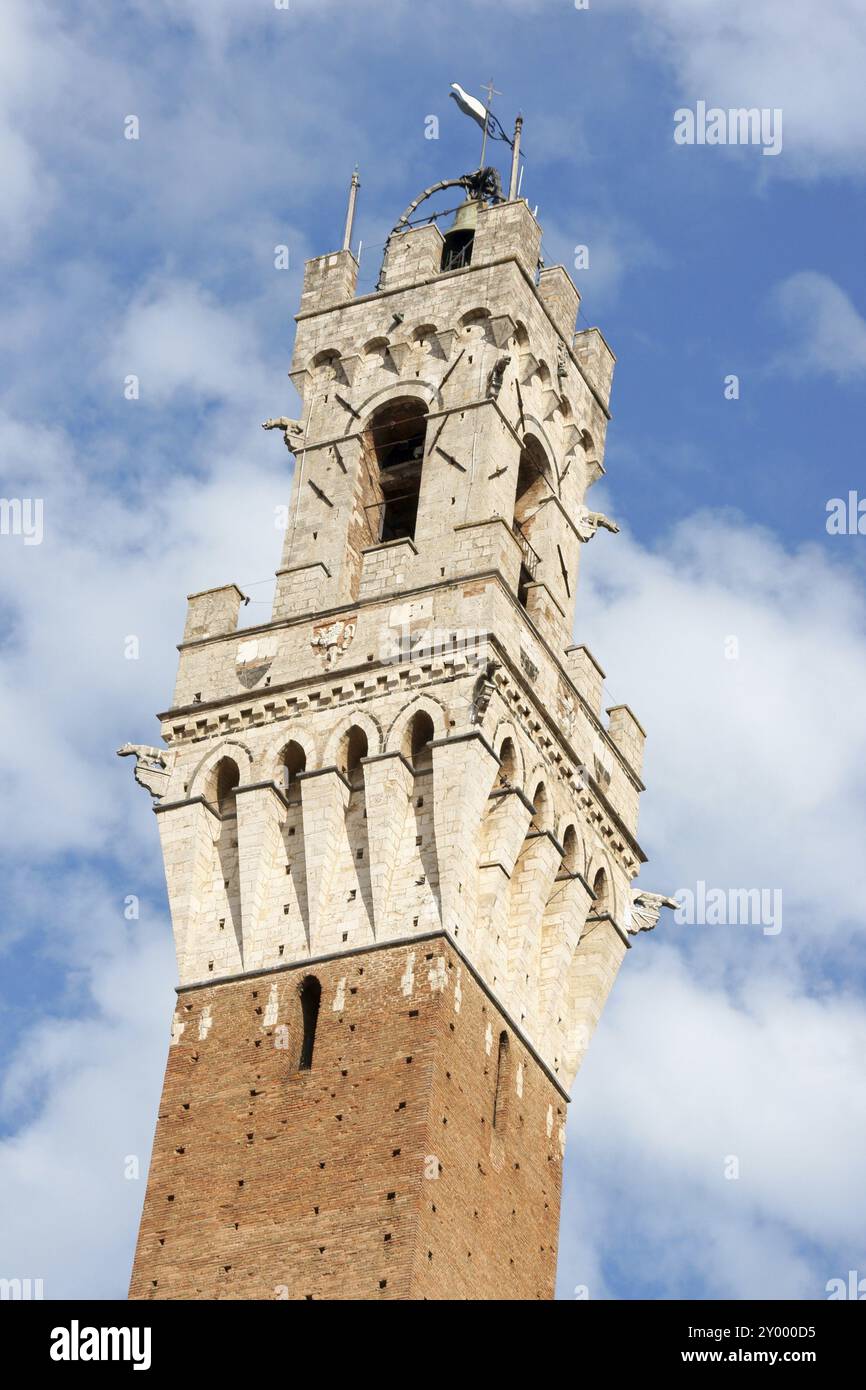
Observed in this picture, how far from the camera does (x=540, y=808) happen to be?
147 ft

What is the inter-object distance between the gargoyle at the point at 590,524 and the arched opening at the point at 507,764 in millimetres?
7553

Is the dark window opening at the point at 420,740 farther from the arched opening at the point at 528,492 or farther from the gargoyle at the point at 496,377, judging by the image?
the gargoyle at the point at 496,377

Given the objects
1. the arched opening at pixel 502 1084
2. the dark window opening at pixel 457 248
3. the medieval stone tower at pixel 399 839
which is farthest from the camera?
the dark window opening at pixel 457 248

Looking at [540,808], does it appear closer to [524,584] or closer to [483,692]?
[483,692]

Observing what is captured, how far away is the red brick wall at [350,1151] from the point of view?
3888 centimetres

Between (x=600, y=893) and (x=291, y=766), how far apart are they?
5.91m

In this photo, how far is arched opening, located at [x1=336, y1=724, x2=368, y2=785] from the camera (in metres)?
43.8

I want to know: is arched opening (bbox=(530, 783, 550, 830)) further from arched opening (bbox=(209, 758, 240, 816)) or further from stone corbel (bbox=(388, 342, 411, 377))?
stone corbel (bbox=(388, 342, 411, 377))

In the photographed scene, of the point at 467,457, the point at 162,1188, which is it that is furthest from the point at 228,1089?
the point at 467,457

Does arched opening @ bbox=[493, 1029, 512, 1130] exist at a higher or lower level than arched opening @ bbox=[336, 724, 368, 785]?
lower

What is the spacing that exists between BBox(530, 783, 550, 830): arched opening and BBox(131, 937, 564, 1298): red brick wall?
3497 mm

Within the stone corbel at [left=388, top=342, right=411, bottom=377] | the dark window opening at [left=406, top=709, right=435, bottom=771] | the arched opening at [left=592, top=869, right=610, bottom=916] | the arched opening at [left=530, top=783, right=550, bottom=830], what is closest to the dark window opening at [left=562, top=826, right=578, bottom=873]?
the arched opening at [left=592, top=869, right=610, bottom=916]

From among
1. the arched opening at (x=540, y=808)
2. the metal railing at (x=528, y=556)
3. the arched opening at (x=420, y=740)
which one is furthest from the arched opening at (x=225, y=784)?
the metal railing at (x=528, y=556)
